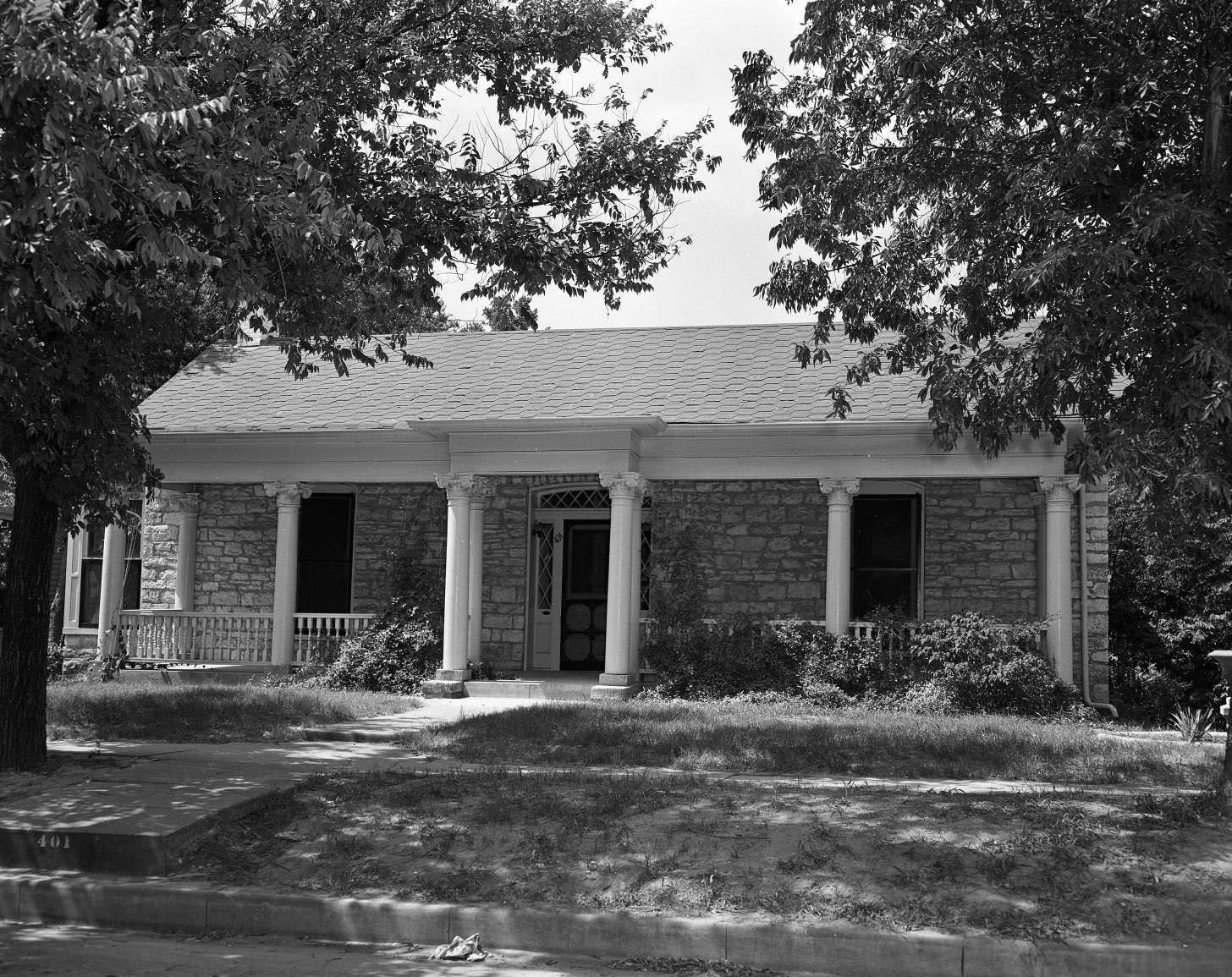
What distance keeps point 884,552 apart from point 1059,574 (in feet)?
7.99

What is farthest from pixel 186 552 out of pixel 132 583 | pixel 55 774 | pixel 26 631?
pixel 55 774

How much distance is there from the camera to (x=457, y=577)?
49.3 feet

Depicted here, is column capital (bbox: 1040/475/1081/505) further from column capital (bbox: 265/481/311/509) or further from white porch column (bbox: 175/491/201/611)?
white porch column (bbox: 175/491/201/611)

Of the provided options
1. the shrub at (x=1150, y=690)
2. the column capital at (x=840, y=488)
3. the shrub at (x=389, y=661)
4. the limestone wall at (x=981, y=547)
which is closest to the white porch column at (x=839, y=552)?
the column capital at (x=840, y=488)

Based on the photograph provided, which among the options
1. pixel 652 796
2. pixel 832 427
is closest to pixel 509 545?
pixel 832 427

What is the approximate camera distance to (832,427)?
14430 mm

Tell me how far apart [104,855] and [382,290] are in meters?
5.50

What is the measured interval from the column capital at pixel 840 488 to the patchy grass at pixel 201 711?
224 inches

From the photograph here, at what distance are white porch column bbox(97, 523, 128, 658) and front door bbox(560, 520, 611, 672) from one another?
637 cm

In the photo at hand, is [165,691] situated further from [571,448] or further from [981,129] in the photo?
[981,129]

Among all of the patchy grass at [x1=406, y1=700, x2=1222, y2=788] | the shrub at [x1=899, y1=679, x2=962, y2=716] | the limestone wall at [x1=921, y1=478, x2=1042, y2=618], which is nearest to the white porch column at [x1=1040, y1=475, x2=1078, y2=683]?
the limestone wall at [x1=921, y1=478, x2=1042, y2=618]

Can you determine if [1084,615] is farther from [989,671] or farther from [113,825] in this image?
[113,825]

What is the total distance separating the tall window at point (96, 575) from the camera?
1853cm

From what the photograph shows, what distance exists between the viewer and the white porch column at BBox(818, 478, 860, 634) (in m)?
14.4
